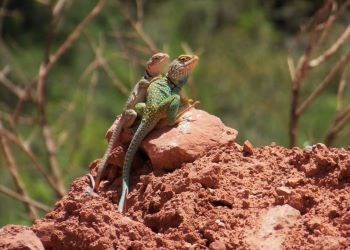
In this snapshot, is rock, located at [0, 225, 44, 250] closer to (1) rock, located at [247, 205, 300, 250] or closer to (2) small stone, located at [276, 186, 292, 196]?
(1) rock, located at [247, 205, 300, 250]

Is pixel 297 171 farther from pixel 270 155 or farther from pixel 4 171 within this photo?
pixel 4 171

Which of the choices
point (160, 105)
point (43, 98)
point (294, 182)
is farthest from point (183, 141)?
point (43, 98)

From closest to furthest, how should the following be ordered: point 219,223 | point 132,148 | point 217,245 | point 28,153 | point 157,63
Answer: point 217,245 → point 219,223 → point 132,148 → point 157,63 → point 28,153

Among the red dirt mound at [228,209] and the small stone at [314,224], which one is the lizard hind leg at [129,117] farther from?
the small stone at [314,224]

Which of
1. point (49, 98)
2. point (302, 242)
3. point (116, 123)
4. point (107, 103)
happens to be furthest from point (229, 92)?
point (302, 242)

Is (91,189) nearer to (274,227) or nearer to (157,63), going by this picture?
(157,63)
